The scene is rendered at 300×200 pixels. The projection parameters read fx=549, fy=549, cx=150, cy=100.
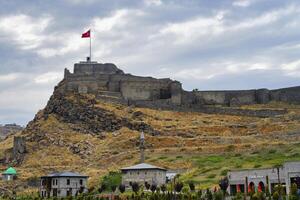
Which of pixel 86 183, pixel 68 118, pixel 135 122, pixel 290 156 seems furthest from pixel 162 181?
pixel 68 118

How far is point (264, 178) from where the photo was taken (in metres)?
43.0

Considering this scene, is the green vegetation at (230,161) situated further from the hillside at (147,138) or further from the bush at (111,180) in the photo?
the bush at (111,180)

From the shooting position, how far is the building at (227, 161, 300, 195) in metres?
39.8

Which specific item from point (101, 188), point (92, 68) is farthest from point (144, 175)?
point (92, 68)

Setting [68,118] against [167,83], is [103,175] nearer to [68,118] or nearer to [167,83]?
[68,118]

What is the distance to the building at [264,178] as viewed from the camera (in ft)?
131

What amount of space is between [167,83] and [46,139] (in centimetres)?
2502

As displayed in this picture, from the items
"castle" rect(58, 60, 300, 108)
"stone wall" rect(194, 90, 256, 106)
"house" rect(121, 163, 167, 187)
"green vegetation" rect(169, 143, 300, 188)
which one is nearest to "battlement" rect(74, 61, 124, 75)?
"castle" rect(58, 60, 300, 108)

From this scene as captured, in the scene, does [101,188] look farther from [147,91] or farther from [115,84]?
[147,91]

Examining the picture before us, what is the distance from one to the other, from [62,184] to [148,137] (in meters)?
21.2

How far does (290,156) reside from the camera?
198 ft

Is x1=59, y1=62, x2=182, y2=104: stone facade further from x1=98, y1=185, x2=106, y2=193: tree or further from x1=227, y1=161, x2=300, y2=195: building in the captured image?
x1=227, y1=161, x2=300, y2=195: building

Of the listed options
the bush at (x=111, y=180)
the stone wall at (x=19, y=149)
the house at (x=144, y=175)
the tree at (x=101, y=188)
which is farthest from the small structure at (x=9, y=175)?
the house at (x=144, y=175)

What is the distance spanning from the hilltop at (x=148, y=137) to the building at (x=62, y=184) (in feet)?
6.94
